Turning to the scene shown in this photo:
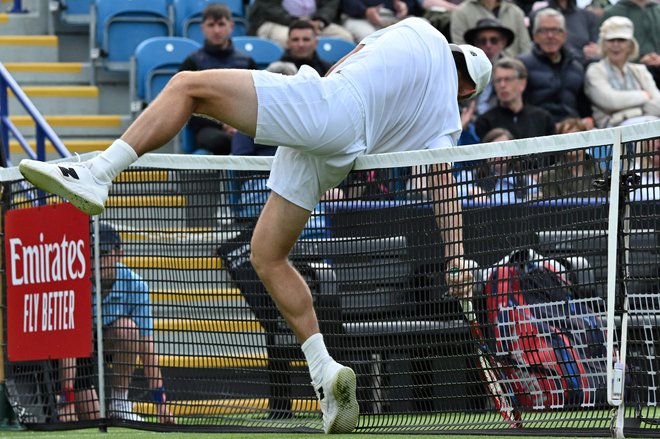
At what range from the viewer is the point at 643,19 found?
47.9 feet

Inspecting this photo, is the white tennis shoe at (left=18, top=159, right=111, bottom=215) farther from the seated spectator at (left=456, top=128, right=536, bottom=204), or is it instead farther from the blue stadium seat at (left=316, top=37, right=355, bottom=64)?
the blue stadium seat at (left=316, top=37, right=355, bottom=64)

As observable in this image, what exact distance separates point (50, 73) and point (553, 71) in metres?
4.98

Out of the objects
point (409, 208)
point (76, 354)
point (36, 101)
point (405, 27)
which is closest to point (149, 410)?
point (76, 354)

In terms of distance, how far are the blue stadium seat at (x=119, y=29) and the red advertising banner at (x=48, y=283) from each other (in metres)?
6.22

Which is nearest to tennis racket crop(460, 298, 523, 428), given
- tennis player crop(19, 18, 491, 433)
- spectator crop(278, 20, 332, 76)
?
tennis player crop(19, 18, 491, 433)

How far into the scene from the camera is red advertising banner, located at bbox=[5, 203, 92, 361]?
306 inches

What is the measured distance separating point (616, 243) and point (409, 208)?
1.16 meters

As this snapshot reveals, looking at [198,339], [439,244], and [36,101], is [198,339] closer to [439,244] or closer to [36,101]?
[439,244]

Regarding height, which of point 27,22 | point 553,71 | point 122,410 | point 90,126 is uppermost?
point 27,22

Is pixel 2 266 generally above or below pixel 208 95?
below

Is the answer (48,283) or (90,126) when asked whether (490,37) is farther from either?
(48,283)

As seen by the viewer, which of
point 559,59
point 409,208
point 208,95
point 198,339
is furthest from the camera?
point 559,59

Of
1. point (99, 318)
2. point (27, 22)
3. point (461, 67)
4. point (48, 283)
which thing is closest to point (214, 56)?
point (27, 22)

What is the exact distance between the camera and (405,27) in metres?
6.68
